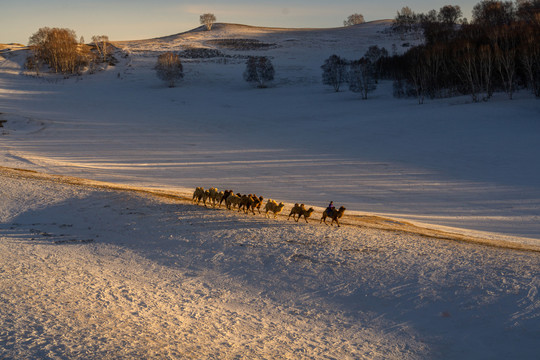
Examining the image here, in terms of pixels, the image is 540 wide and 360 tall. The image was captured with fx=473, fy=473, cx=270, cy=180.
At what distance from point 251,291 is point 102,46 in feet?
449

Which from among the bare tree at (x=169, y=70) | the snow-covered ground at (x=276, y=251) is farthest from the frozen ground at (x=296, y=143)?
the bare tree at (x=169, y=70)

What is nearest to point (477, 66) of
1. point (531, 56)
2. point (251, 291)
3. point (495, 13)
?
point (531, 56)

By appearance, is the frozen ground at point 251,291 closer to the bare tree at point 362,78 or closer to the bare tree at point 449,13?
the bare tree at point 362,78

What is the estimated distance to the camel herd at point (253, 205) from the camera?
2059cm

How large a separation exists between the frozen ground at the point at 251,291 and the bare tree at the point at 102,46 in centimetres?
11655

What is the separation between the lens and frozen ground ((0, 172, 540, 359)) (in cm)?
1062

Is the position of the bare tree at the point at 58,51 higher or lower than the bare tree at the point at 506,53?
higher

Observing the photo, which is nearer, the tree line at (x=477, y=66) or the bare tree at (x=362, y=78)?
the tree line at (x=477, y=66)

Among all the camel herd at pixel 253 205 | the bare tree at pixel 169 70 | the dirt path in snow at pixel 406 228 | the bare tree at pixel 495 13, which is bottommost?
the dirt path in snow at pixel 406 228

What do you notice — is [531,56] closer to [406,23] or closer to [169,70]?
[169,70]

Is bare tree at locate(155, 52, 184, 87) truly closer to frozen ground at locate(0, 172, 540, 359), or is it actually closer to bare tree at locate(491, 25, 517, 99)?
bare tree at locate(491, 25, 517, 99)

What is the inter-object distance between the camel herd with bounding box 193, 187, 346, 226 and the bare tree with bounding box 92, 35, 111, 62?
114 m

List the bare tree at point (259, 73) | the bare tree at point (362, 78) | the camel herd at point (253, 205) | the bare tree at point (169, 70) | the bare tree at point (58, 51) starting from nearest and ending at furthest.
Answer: the camel herd at point (253, 205), the bare tree at point (362, 78), the bare tree at point (259, 73), the bare tree at point (169, 70), the bare tree at point (58, 51)

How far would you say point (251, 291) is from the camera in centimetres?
1405
